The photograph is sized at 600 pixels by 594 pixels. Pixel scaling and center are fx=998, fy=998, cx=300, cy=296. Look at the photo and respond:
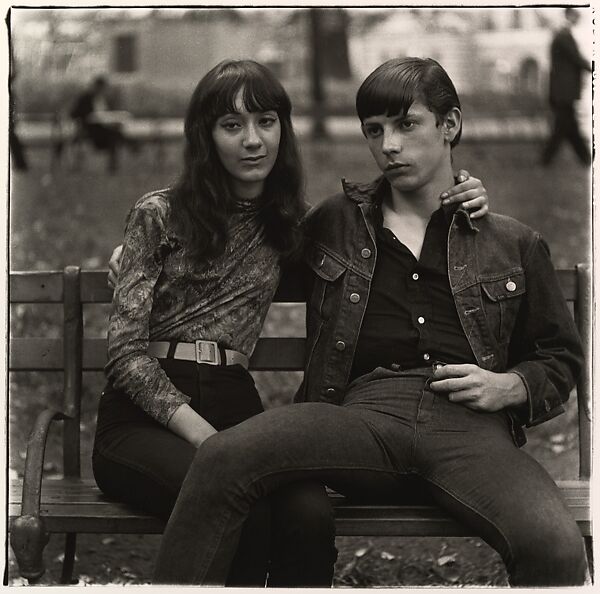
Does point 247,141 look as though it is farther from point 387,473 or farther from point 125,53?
point 125,53

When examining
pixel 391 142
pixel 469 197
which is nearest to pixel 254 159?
pixel 391 142

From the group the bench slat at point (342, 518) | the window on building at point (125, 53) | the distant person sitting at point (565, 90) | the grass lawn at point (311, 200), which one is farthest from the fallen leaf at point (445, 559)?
the window on building at point (125, 53)

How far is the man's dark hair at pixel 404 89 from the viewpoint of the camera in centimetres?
335

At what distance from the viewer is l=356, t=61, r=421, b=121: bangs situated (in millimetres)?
3350

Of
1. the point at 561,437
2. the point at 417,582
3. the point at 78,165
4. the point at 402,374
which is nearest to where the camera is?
the point at 402,374

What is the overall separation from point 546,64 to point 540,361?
5061 millimetres

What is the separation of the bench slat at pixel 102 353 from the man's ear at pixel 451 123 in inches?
40.7


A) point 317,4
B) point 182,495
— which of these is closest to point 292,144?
point 317,4

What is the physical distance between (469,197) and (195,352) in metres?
1.09

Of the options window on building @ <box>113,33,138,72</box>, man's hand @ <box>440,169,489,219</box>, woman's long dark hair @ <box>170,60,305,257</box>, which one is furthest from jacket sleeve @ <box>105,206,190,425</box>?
window on building @ <box>113,33,138,72</box>

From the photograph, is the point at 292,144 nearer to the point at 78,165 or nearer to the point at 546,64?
the point at 546,64

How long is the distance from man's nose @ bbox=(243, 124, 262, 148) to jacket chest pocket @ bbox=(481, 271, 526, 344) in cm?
91

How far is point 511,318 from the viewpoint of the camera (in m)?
3.48

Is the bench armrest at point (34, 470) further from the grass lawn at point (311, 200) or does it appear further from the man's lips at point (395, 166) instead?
the man's lips at point (395, 166)
